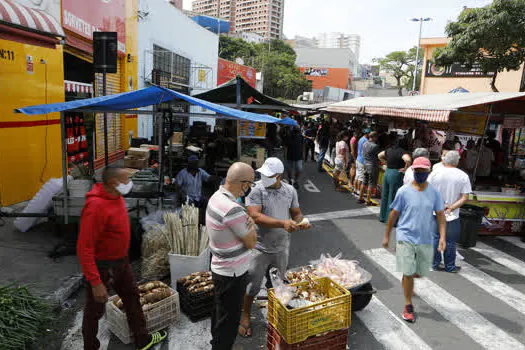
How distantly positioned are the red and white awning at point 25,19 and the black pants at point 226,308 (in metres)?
4.87

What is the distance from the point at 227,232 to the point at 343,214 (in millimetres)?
6628

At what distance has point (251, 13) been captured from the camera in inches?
6909

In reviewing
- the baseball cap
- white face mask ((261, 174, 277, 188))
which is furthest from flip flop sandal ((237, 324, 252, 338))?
the baseball cap

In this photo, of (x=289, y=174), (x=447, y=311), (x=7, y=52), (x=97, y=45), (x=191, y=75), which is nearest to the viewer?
(x=447, y=311)

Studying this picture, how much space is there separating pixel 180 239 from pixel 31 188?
5343 mm

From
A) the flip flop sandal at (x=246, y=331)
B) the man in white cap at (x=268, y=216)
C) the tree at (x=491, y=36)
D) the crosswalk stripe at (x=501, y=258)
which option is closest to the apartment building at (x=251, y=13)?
the tree at (x=491, y=36)

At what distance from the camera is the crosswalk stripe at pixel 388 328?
4152 mm

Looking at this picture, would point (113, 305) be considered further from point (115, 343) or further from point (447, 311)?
point (447, 311)

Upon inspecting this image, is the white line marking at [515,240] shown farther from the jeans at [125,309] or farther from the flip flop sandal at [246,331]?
the jeans at [125,309]

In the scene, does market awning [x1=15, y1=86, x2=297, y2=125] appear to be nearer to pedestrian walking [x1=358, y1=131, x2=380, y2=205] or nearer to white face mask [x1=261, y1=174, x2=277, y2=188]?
white face mask [x1=261, y1=174, x2=277, y2=188]

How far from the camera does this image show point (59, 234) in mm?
6465

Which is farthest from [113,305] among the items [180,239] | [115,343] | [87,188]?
[87,188]

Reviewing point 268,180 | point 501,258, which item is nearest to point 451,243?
point 501,258

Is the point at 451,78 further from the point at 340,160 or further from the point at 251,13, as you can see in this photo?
the point at 251,13
